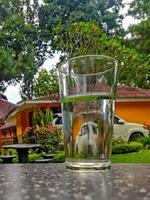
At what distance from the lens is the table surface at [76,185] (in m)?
0.64

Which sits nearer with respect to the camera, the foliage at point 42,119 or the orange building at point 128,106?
the foliage at point 42,119

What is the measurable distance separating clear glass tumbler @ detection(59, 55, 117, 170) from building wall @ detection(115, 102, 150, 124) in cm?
1274

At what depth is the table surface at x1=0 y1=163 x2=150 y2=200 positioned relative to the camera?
2.10 feet

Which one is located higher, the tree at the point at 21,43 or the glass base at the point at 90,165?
the tree at the point at 21,43

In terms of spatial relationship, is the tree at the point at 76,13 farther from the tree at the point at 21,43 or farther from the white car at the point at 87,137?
the white car at the point at 87,137

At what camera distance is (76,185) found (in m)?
0.75

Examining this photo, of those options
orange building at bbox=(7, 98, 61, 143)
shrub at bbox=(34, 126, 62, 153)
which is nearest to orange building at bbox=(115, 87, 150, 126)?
orange building at bbox=(7, 98, 61, 143)

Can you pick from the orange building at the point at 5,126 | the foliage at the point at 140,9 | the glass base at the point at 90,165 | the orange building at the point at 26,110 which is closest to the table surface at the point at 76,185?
the glass base at the point at 90,165

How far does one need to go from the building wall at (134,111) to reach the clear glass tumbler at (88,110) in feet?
41.8

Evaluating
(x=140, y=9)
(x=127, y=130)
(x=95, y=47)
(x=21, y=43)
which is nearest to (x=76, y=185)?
(x=95, y=47)

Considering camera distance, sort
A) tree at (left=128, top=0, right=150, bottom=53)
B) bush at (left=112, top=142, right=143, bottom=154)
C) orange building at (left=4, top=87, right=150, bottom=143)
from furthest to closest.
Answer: tree at (left=128, top=0, right=150, bottom=53)
orange building at (left=4, top=87, right=150, bottom=143)
bush at (left=112, top=142, right=143, bottom=154)

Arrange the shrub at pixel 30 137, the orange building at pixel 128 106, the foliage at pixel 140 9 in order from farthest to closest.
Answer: the foliage at pixel 140 9
the orange building at pixel 128 106
the shrub at pixel 30 137

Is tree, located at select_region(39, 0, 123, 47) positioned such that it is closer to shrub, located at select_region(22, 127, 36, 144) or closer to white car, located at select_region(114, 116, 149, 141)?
white car, located at select_region(114, 116, 149, 141)

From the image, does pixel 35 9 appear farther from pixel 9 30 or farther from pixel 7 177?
pixel 7 177
